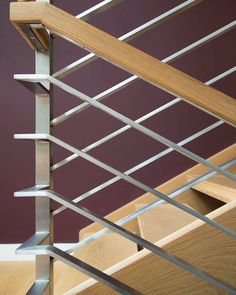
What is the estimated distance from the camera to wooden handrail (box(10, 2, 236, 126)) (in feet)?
1.63

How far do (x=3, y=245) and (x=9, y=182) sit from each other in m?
0.37

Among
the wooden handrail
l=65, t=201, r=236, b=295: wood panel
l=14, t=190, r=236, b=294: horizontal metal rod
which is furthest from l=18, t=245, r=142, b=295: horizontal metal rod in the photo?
the wooden handrail

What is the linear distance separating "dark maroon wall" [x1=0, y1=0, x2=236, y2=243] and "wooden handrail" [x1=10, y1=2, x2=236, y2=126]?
1.71 meters

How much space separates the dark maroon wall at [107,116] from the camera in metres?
2.23

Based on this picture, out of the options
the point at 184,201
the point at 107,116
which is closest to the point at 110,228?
the point at 184,201

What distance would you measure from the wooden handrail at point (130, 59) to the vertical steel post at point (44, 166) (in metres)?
0.18

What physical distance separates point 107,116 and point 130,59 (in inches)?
68.5

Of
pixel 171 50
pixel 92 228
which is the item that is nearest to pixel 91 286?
pixel 92 228

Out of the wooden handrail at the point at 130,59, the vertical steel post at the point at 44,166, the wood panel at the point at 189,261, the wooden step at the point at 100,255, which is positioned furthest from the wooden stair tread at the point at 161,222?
the wooden handrail at the point at 130,59

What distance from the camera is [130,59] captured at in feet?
1.64

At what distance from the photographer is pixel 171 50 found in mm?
2291

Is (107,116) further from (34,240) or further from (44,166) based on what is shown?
(34,240)

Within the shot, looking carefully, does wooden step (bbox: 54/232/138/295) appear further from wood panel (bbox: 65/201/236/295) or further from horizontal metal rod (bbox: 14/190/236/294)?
horizontal metal rod (bbox: 14/190/236/294)

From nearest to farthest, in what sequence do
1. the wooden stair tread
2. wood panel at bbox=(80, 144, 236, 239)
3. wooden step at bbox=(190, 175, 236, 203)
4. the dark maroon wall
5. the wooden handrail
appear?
the wooden handrail → wooden step at bbox=(190, 175, 236, 203) → the wooden stair tread → wood panel at bbox=(80, 144, 236, 239) → the dark maroon wall
